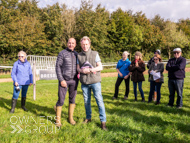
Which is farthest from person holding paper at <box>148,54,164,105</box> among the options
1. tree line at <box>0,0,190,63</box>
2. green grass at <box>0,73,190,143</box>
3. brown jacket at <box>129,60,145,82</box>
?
tree line at <box>0,0,190,63</box>

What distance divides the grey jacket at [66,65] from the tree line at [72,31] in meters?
21.1

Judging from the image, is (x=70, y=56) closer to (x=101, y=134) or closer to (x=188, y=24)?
(x=101, y=134)

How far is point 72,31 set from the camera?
2684 cm

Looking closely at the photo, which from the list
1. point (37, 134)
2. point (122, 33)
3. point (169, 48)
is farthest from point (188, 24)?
point (37, 134)

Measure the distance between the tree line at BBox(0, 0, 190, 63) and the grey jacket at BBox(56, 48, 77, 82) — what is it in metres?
21.1

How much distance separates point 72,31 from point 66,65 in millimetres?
24740

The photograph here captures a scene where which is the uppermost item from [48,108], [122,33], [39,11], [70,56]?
[39,11]

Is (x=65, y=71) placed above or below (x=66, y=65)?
below

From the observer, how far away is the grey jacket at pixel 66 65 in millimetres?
3373

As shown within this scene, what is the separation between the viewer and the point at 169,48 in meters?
37.5

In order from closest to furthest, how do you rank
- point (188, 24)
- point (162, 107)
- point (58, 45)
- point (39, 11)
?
point (162, 107), point (58, 45), point (39, 11), point (188, 24)

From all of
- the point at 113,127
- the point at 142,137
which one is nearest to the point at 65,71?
the point at 113,127

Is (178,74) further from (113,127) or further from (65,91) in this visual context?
(65,91)

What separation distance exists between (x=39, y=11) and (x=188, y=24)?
1785 inches
